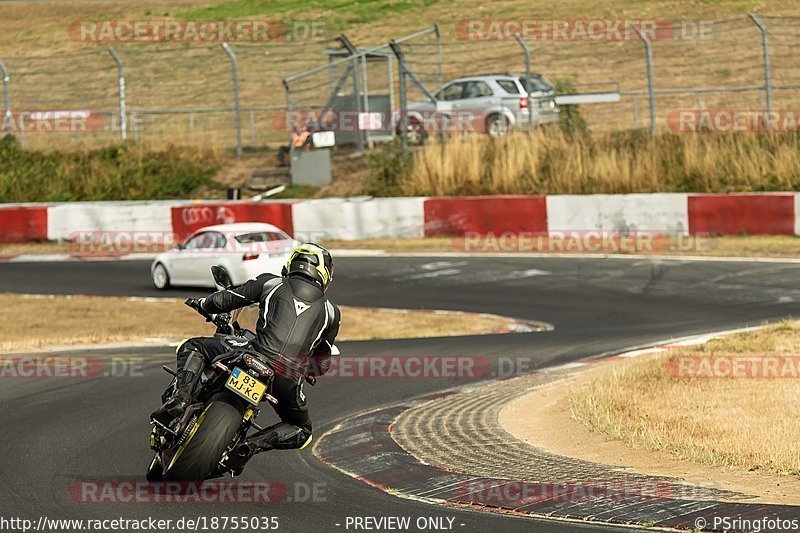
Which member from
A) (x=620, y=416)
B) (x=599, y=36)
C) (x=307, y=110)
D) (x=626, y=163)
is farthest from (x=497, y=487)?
(x=599, y=36)

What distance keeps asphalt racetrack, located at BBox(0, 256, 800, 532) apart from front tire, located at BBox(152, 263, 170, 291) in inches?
7.3

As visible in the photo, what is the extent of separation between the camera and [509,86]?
3033 cm

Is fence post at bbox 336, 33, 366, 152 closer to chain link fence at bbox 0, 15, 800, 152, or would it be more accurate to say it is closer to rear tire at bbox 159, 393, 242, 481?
chain link fence at bbox 0, 15, 800, 152

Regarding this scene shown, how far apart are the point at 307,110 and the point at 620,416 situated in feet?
76.7

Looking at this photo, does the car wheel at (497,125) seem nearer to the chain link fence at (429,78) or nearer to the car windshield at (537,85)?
the car windshield at (537,85)

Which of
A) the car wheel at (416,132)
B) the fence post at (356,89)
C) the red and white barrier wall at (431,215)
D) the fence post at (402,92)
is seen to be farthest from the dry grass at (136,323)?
the fence post at (356,89)

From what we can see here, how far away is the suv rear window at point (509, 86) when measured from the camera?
99.0 ft

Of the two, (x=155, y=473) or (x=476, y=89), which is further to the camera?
(x=476, y=89)

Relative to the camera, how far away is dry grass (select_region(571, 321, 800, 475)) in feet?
27.7

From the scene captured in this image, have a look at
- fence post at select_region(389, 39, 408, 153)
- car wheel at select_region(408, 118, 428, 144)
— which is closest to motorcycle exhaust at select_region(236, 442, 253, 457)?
fence post at select_region(389, 39, 408, 153)

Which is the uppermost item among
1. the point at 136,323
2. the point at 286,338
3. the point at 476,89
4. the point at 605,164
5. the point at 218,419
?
the point at 476,89

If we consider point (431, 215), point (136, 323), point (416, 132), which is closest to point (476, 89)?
point (416, 132)

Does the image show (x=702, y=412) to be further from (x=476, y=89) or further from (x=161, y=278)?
(x=476, y=89)

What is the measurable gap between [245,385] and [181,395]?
38cm
